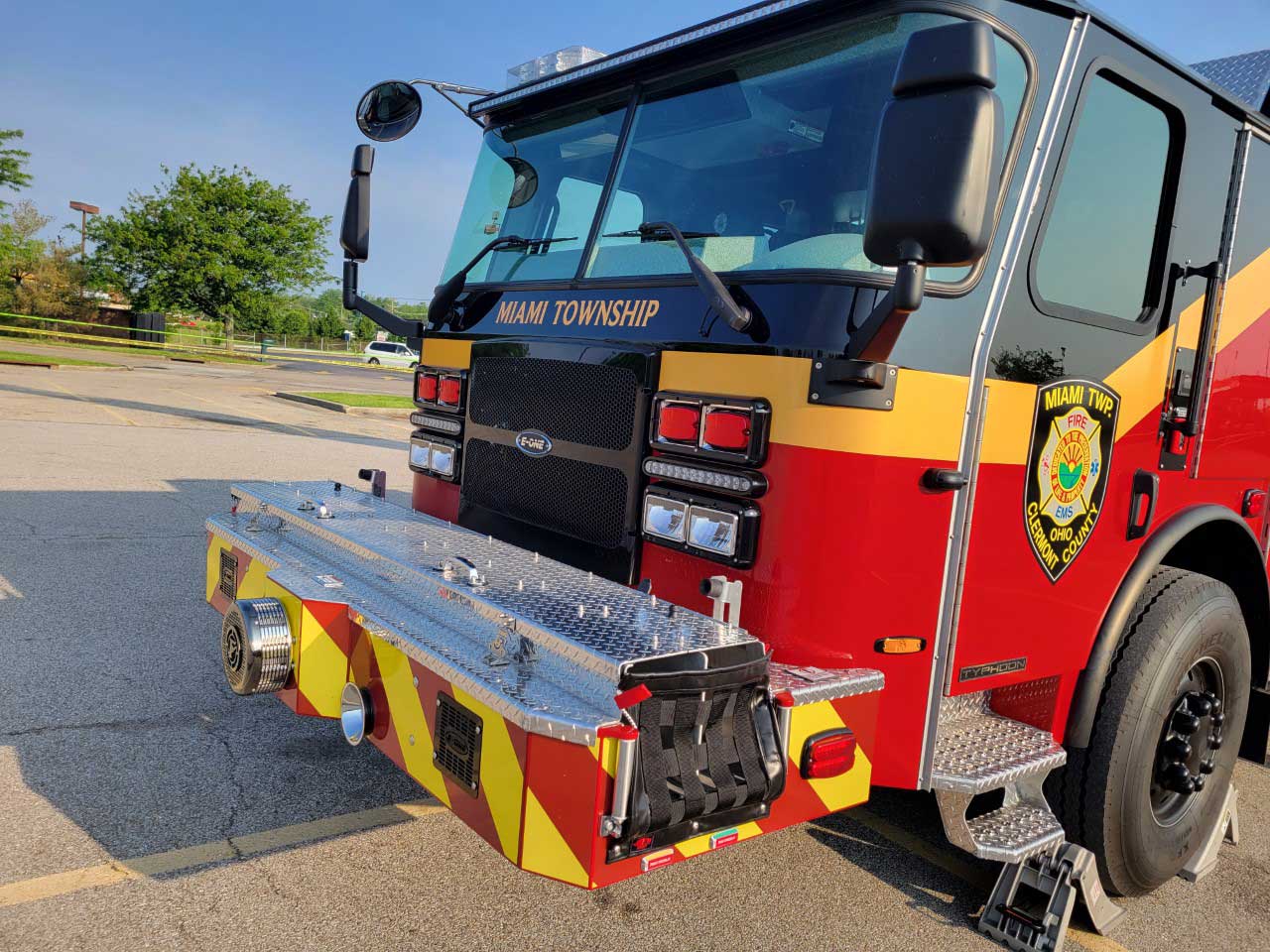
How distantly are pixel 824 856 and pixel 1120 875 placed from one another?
907 millimetres

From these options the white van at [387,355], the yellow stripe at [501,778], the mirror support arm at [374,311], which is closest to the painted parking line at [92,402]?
the mirror support arm at [374,311]

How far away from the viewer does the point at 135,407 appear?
577 inches

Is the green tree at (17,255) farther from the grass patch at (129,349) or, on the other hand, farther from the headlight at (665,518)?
the headlight at (665,518)

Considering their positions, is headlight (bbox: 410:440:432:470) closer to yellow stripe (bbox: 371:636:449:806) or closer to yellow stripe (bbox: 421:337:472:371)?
yellow stripe (bbox: 421:337:472:371)

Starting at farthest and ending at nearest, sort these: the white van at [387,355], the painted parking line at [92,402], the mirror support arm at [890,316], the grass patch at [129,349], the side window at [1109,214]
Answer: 1. the white van at [387,355]
2. the grass patch at [129,349]
3. the painted parking line at [92,402]
4. the side window at [1109,214]
5. the mirror support arm at [890,316]

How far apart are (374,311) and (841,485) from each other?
8.00ft

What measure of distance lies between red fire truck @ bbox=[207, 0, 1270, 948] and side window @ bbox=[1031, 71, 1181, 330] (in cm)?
1

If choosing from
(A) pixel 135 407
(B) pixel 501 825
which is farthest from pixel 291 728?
(A) pixel 135 407

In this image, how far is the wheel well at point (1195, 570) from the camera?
A: 2.96 meters

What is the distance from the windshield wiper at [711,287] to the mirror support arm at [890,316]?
0.29m

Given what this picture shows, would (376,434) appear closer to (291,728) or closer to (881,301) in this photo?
(291,728)

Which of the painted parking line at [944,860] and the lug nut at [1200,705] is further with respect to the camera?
the lug nut at [1200,705]

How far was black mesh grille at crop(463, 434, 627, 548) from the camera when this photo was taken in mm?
2898

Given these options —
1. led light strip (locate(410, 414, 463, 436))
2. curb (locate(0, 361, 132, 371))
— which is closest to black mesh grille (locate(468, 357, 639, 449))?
led light strip (locate(410, 414, 463, 436))
